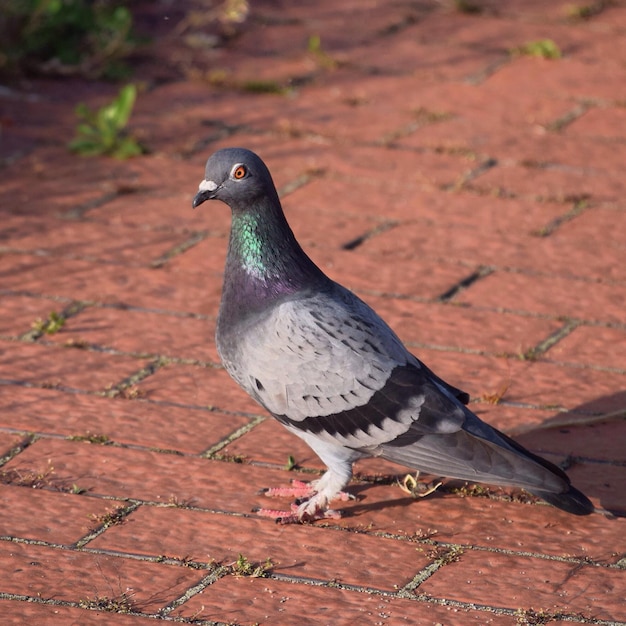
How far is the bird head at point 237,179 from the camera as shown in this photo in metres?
3.59

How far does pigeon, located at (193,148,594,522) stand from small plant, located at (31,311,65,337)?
1187 mm

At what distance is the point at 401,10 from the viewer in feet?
27.4

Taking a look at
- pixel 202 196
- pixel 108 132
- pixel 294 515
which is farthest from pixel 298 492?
pixel 108 132

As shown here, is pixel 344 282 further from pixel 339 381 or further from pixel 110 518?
pixel 110 518

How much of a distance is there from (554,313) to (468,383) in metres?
0.69

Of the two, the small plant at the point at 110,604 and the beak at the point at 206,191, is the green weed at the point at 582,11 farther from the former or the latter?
the small plant at the point at 110,604

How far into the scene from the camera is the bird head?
3.59 metres

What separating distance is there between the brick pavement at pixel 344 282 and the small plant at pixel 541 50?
63mm

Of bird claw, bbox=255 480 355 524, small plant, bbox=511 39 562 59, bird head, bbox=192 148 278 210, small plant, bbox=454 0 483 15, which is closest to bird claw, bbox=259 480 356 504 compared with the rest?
bird claw, bbox=255 480 355 524

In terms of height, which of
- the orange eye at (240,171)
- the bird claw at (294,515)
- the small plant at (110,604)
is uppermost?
the orange eye at (240,171)

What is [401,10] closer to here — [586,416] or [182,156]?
[182,156]

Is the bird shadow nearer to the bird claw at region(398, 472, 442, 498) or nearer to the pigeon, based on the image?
the bird claw at region(398, 472, 442, 498)

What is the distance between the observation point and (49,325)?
15.0ft

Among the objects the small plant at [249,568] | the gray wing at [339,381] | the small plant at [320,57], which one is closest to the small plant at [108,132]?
the small plant at [320,57]
